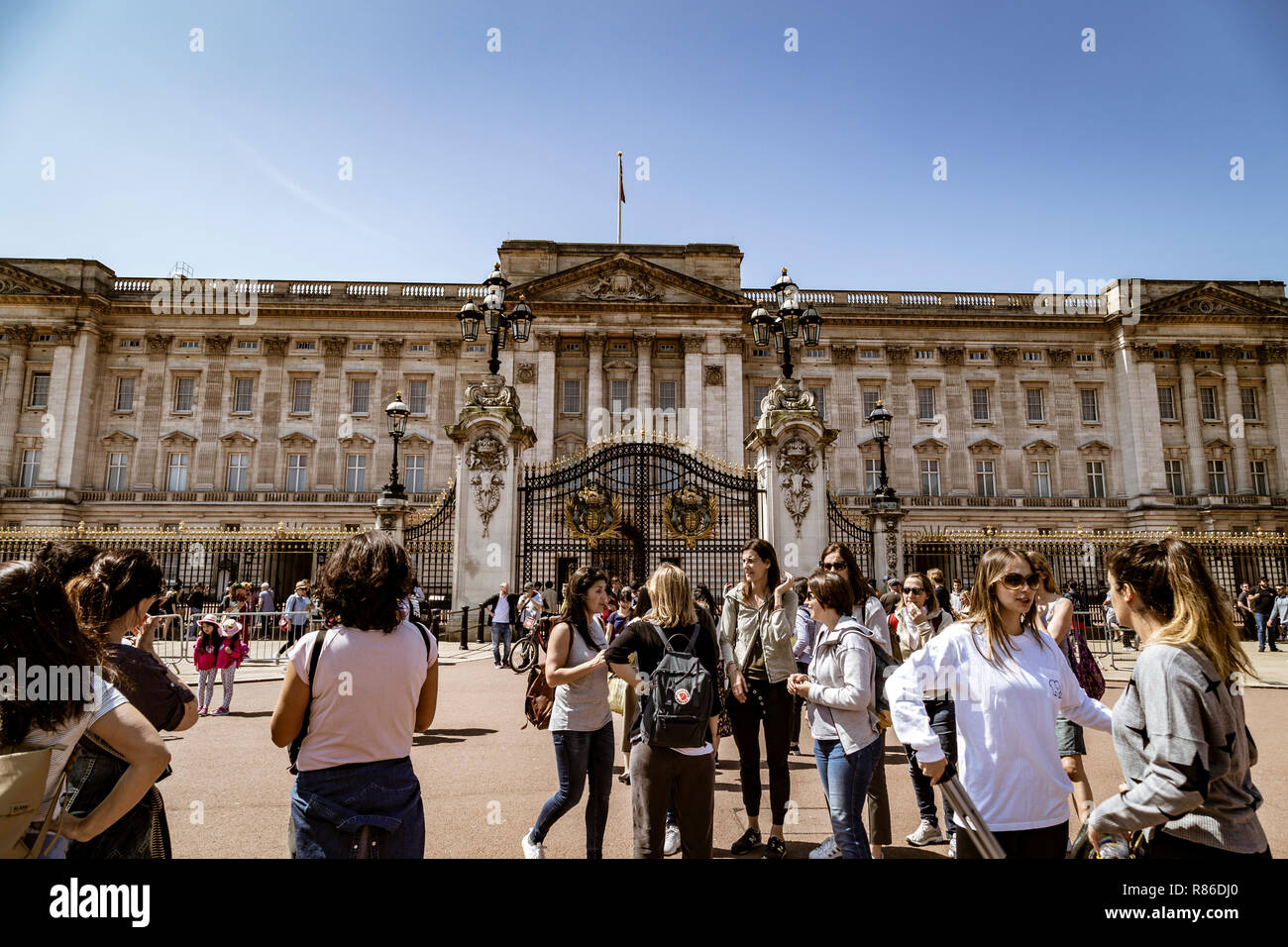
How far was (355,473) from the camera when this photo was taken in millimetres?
38375

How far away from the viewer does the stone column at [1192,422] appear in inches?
1529

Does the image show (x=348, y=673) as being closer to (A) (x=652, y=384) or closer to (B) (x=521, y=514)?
(B) (x=521, y=514)

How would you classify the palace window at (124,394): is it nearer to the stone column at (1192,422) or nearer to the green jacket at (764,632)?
the green jacket at (764,632)

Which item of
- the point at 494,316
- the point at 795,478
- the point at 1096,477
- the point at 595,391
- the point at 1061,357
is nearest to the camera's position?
the point at 494,316

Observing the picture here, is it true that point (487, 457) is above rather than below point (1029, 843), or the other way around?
above

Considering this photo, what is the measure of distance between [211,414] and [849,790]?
4236 cm

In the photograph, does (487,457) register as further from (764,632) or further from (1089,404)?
(1089,404)

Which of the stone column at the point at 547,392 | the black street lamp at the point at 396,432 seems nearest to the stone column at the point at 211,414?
the stone column at the point at 547,392

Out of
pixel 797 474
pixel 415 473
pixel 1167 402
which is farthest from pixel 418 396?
pixel 1167 402

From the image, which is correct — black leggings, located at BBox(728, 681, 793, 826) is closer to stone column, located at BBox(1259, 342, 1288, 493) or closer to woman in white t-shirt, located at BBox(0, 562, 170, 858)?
woman in white t-shirt, located at BBox(0, 562, 170, 858)

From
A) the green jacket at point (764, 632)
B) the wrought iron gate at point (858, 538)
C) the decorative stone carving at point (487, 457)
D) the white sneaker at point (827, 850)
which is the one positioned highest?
the decorative stone carving at point (487, 457)

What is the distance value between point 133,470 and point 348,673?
142ft

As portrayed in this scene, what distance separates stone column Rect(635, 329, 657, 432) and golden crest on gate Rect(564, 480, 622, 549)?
20256 millimetres

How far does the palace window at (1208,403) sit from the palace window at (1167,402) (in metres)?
1.38
